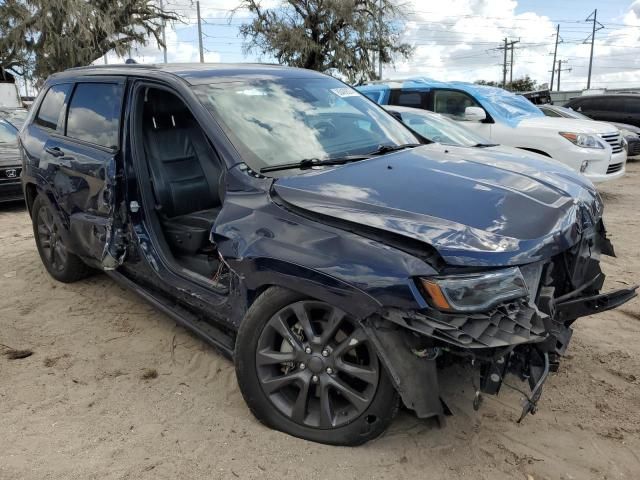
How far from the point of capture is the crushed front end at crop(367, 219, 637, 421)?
208cm

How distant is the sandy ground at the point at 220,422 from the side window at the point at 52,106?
1743mm

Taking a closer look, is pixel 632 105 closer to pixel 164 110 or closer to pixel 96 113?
pixel 164 110

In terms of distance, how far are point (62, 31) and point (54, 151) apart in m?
25.6

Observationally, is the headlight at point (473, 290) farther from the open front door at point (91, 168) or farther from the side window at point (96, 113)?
the side window at point (96, 113)

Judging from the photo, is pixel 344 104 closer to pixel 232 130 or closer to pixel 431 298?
pixel 232 130

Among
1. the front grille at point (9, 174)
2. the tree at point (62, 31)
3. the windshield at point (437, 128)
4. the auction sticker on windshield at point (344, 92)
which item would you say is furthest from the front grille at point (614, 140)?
the tree at point (62, 31)

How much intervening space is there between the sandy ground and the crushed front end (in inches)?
8.8

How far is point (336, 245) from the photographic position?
2.28 m

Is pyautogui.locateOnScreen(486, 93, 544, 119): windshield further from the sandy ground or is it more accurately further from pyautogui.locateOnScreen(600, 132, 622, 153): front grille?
the sandy ground

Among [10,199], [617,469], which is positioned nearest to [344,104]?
[617,469]

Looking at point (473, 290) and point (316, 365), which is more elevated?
point (473, 290)

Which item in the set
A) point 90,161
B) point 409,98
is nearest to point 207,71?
point 90,161

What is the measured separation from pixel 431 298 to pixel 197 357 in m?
1.96

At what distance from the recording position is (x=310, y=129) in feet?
10.4
